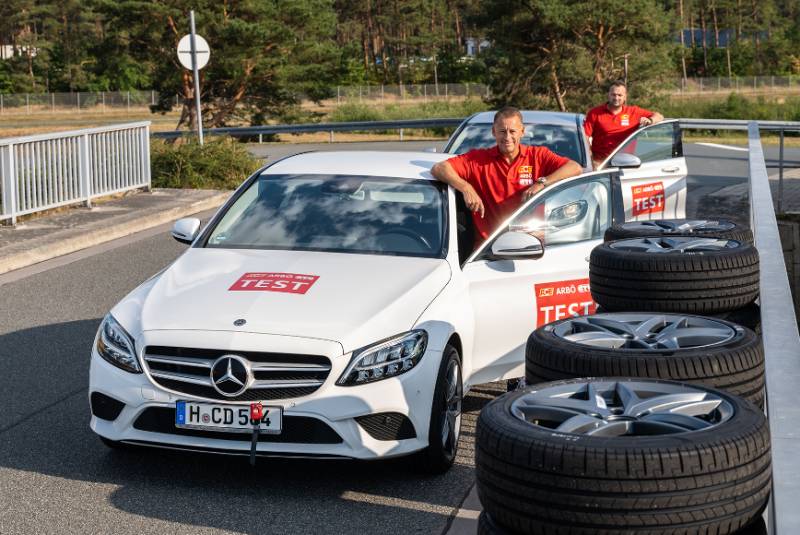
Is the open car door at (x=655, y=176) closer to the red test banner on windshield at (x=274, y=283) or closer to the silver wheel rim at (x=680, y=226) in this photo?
the silver wheel rim at (x=680, y=226)

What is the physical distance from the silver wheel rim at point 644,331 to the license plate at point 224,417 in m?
1.36

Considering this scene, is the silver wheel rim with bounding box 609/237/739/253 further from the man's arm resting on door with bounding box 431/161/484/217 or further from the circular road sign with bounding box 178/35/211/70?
the circular road sign with bounding box 178/35/211/70

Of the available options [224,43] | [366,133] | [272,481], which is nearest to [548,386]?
[272,481]

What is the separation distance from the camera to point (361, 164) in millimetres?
6305

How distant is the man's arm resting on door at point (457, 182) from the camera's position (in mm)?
6012

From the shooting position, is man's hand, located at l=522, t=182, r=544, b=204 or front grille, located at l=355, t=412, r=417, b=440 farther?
man's hand, located at l=522, t=182, r=544, b=204

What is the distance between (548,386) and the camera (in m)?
3.44

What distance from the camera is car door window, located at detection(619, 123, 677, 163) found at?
33.0 ft

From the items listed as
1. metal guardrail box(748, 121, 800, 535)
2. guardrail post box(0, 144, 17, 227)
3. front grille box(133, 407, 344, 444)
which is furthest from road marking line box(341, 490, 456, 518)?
guardrail post box(0, 144, 17, 227)

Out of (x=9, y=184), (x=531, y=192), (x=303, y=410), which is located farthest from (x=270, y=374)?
(x=9, y=184)

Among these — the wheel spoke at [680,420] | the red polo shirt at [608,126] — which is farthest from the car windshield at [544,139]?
the wheel spoke at [680,420]

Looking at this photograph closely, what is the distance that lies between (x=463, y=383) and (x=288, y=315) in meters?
1.17

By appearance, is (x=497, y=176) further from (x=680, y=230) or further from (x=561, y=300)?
(x=680, y=230)

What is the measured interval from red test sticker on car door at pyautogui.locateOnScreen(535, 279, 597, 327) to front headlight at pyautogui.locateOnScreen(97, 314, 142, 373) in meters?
2.39
